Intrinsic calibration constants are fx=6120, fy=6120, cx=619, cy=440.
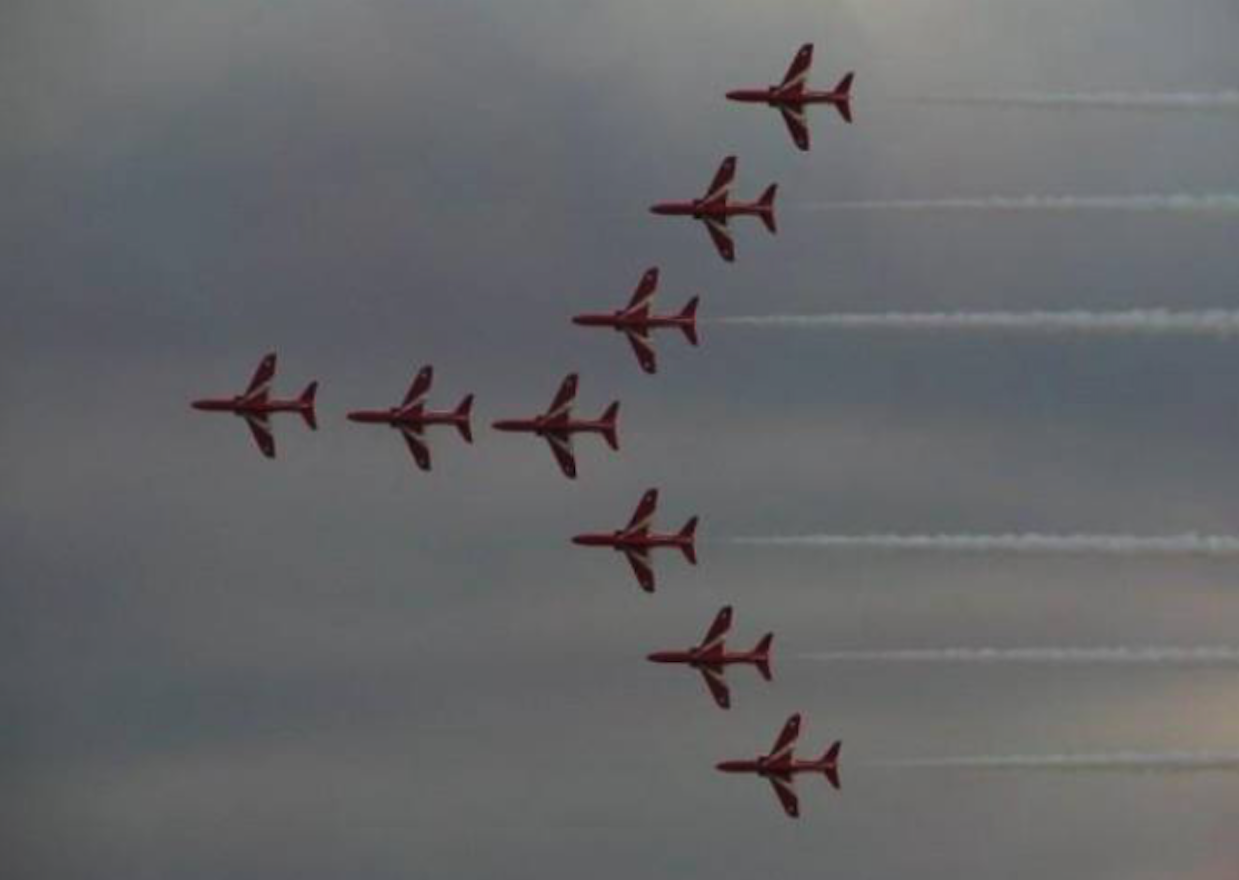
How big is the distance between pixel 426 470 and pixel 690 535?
8588 mm

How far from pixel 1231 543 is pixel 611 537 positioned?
3044 centimetres

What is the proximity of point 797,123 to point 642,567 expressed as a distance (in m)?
14.8

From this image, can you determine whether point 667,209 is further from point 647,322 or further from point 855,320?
point 855,320

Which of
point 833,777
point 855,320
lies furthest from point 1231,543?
point 833,777

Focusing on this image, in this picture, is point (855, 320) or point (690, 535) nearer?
point (855, 320)

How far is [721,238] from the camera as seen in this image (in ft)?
571

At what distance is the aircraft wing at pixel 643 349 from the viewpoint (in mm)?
174875

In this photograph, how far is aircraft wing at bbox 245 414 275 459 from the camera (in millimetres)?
180750

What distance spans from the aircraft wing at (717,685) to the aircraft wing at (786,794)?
2.61 metres

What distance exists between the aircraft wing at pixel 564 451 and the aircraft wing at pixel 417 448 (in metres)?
3.66

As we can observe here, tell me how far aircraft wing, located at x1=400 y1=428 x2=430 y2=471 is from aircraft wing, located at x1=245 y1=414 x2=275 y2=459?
404cm

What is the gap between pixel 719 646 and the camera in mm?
178125

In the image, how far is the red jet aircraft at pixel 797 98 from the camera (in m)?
169

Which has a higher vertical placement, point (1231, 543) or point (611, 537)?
point (611, 537)
